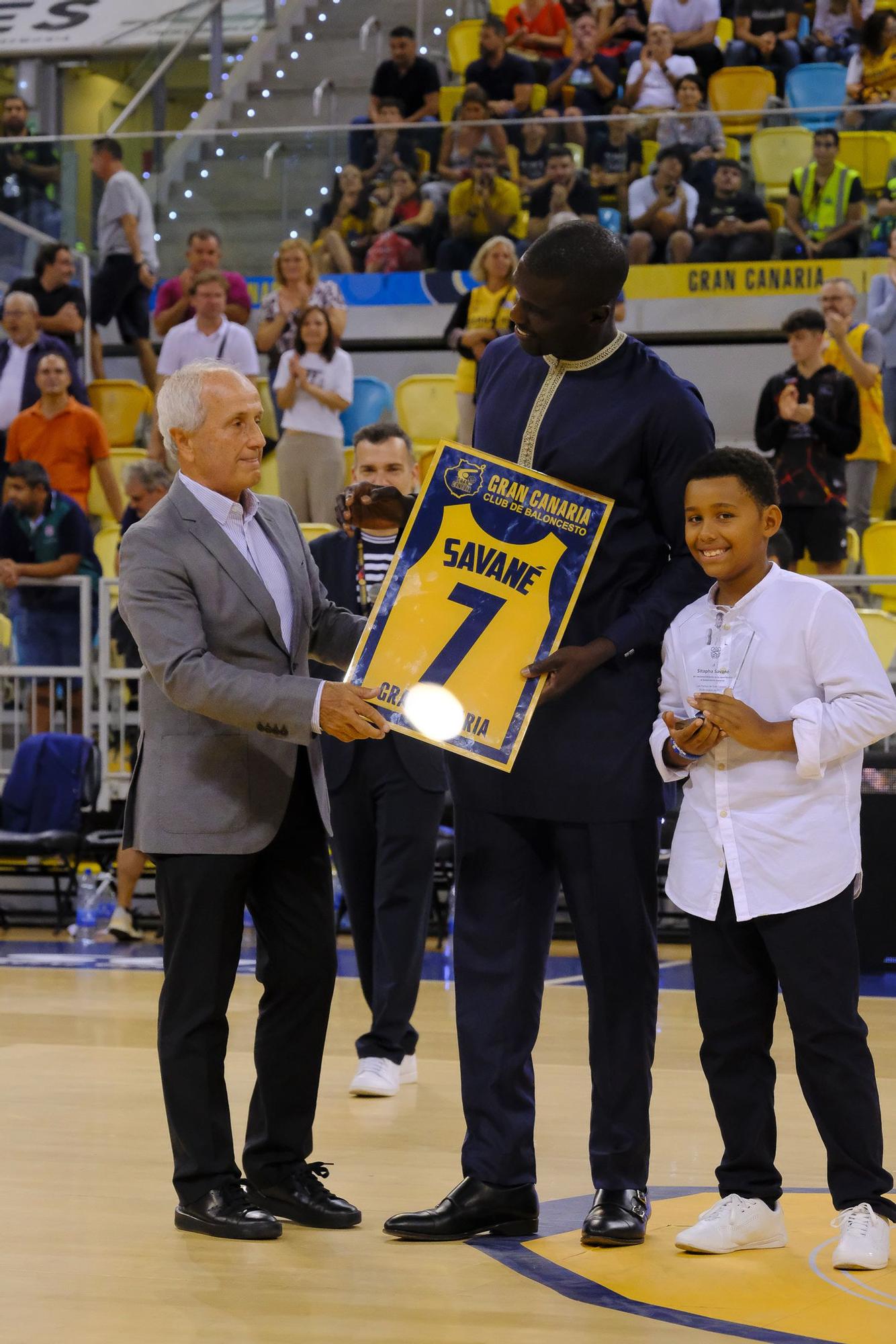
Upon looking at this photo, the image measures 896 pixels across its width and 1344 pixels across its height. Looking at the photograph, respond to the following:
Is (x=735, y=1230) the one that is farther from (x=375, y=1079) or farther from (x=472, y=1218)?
(x=375, y=1079)

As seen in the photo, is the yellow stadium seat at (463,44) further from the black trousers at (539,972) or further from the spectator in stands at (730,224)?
the black trousers at (539,972)

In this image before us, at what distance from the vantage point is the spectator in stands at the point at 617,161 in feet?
36.3

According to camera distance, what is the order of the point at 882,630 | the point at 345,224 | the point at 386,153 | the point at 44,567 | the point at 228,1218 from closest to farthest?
the point at 228,1218 → the point at 882,630 → the point at 44,567 → the point at 386,153 → the point at 345,224

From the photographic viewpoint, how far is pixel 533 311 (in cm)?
334

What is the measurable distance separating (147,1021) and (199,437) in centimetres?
318

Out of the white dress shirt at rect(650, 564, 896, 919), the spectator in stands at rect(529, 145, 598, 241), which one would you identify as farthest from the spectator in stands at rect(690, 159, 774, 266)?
the white dress shirt at rect(650, 564, 896, 919)

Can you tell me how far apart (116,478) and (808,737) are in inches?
333

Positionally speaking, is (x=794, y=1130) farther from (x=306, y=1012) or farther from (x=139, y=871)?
(x=139, y=871)

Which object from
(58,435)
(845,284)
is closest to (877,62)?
(845,284)

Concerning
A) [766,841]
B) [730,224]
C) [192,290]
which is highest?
[730,224]

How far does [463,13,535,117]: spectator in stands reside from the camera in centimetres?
1250

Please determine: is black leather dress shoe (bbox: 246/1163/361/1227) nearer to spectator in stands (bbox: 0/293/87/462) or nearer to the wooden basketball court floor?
the wooden basketball court floor

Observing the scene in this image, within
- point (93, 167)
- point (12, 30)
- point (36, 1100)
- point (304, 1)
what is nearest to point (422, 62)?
point (93, 167)

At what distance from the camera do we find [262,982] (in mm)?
3564
